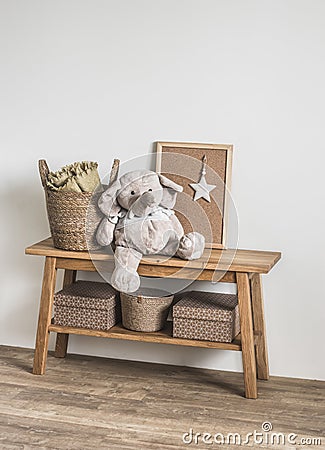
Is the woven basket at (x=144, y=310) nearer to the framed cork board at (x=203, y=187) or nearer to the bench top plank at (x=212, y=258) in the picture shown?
the bench top plank at (x=212, y=258)

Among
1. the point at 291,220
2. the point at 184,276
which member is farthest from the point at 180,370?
the point at 291,220

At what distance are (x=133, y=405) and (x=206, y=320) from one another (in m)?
0.46

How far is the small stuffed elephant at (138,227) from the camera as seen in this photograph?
310 centimetres

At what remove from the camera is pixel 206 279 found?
3.09 m

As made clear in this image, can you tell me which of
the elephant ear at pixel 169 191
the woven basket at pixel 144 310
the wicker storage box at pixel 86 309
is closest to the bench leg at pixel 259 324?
the woven basket at pixel 144 310

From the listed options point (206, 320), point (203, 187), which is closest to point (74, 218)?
point (203, 187)

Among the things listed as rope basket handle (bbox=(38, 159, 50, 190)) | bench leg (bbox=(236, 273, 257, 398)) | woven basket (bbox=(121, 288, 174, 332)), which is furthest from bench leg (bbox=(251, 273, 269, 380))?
rope basket handle (bbox=(38, 159, 50, 190))

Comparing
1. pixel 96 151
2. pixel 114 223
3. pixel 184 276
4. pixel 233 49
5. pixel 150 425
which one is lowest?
pixel 150 425

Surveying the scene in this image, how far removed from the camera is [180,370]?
343 centimetres

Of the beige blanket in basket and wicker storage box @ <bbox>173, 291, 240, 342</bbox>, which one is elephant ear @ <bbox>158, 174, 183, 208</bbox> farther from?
wicker storage box @ <bbox>173, 291, 240, 342</bbox>

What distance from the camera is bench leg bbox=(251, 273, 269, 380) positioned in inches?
129

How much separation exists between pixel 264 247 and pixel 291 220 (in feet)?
0.56

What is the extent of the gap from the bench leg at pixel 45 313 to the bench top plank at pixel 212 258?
2.7 inches

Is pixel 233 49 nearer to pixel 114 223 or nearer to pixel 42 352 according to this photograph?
pixel 114 223
